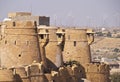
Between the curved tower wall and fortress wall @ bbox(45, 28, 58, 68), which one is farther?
fortress wall @ bbox(45, 28, 58, 68)

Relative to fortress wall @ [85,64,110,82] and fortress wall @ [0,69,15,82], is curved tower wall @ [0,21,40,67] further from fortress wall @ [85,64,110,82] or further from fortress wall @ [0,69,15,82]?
fortress wall @ [85,64,110,82]

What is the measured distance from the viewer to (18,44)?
52406 mm

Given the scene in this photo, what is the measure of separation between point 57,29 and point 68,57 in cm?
449

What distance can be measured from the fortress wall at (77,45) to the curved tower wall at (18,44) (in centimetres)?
1062

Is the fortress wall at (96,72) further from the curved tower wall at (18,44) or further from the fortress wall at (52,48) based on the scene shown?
the curved tower wall at (18,44)

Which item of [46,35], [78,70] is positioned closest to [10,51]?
[46,35]

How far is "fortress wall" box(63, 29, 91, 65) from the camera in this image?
2494 inches

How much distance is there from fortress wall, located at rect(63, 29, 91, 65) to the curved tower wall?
34.8 feet

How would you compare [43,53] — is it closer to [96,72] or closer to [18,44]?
[18,44]

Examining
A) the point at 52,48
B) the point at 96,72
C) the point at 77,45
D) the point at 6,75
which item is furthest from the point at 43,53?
the point at 6,75

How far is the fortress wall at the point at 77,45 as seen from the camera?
208 feet

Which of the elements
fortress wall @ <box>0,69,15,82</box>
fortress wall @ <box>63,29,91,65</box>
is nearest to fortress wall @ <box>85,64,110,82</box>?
fortress wall @ <box>63,29,91,65</box>

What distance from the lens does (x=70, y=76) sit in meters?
58.5

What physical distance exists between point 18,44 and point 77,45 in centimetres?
1209
